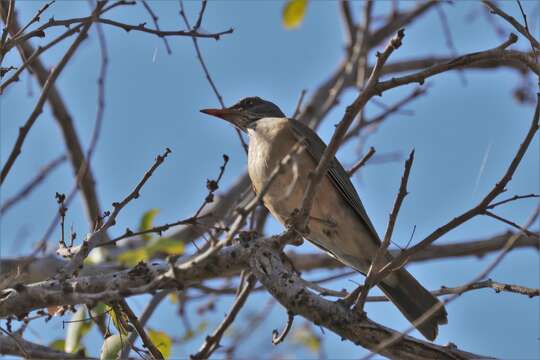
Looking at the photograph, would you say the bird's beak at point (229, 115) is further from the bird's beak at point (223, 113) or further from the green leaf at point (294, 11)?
the green leaf at point (294, 11)

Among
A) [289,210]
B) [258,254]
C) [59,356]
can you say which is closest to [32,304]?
[59,356]

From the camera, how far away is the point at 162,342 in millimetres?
4516

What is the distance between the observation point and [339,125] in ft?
11.5

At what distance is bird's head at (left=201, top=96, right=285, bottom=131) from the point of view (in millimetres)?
6368

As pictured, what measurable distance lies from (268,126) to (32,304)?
2.77 meters

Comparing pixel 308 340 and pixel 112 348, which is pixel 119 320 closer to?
pixel 112 348

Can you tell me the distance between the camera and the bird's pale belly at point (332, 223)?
214 inches

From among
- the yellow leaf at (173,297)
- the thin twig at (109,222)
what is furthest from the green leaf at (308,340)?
the thin twig at (109,222)

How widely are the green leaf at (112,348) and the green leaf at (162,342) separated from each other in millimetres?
507

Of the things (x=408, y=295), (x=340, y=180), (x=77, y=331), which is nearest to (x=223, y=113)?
(x=340, y=180)

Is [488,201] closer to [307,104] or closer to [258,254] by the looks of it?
[258,254]

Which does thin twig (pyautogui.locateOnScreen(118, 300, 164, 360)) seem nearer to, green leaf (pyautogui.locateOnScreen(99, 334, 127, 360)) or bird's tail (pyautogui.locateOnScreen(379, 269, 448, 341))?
green leaf (pyautogui.locateOnScreen(99, 334, 127, 360))

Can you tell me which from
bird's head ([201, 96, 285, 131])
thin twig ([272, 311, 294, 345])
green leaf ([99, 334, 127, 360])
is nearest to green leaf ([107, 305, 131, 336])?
green leaf ([99, 334, 127, 360])

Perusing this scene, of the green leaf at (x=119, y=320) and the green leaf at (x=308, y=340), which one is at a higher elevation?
the green leaf at (x=308, y=340)
